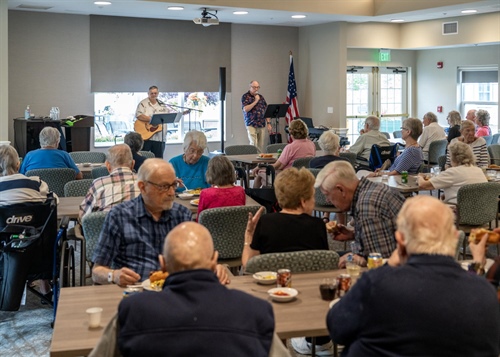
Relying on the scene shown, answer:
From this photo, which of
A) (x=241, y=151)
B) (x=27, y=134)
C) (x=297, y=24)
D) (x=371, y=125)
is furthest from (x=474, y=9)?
(x=27, y=134)

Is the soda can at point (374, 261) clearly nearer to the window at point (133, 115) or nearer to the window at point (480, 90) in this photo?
the window at point (133, 115)

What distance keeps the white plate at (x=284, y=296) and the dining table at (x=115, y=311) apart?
0.02 m

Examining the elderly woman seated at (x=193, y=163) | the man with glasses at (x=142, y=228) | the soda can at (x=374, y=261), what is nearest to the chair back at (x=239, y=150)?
the elderly woman seated at (x=193, y=163)

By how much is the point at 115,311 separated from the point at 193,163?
3571 millimetres

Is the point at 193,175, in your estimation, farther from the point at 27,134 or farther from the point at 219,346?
the point at 27,134

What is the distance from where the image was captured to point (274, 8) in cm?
1197

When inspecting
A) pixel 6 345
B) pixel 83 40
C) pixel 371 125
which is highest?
pixel 83 40

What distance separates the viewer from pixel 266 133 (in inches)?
577

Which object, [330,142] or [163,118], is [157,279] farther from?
[163,118]

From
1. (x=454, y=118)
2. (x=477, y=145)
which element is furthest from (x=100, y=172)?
(x=454, y=118)

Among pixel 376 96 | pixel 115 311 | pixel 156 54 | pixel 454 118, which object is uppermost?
pixel 156 54

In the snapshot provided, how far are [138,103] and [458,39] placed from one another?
6.56 meters

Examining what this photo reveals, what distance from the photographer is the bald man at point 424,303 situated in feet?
7.16

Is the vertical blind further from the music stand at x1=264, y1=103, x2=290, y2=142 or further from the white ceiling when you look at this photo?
the music stand at x1=264, y1=103, x2=290, y2=142
